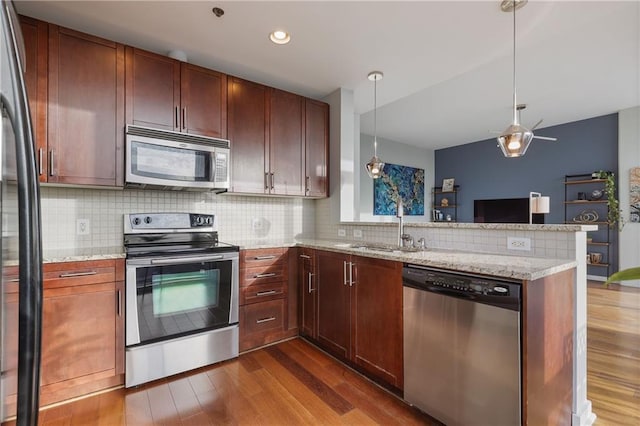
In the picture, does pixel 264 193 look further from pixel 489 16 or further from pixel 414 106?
pixel 414 106

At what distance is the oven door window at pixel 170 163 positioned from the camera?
2.22 metres

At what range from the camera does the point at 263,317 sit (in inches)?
105

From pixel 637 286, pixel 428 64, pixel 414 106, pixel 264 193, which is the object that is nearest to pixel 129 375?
pixel 264 193

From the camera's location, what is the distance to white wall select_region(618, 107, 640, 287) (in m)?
4.79

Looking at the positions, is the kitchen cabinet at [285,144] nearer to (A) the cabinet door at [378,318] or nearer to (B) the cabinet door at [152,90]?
(B) the cabinet door at [152,90]

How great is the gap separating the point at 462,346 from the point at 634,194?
17.8ft

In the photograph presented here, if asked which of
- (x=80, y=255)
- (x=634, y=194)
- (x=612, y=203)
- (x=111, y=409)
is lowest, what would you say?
(x=111, y=409)

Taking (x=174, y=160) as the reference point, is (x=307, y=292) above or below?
below

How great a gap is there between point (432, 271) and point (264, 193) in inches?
70.2

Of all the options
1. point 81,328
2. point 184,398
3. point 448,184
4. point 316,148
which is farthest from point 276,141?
point 448,184

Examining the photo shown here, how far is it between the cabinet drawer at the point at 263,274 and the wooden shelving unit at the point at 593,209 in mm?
5419

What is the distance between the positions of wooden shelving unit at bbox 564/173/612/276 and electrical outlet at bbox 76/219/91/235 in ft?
22.6

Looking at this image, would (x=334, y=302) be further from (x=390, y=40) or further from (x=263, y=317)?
(x=390, y=40)

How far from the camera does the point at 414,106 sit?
4.50 m
